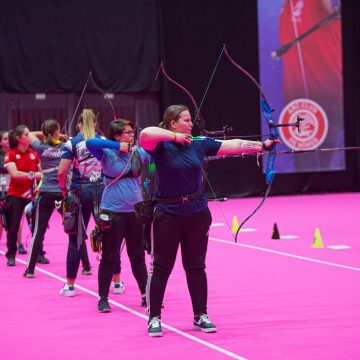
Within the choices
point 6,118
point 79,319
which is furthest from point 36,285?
point 6,118

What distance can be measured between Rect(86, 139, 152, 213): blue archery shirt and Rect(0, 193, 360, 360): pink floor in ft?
2.50

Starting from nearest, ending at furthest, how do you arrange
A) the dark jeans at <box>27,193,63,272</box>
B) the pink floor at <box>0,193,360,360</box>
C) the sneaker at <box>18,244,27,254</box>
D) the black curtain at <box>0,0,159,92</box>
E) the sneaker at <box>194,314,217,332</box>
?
the pink floor at <box>0,193,360,360</box>
the sneaker at <box>194,314,217,332</box>
the dark jeans at <box>27,193,63,272</box>
the sneaker at <box>18,244,27,254</box>
the black curtain at <box>0,0,159,92</box>

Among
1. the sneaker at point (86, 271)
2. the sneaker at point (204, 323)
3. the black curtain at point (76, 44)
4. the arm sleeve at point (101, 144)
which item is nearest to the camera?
the sneaker at point (204, 323)

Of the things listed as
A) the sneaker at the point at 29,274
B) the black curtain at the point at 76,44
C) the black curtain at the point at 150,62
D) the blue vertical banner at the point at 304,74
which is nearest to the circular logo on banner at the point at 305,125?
the blue vertical banner at the point at 304,74

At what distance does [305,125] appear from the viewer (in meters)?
17.0

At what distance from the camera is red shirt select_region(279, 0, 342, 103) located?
54.9 ft

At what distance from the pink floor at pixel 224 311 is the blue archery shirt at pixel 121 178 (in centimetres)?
76

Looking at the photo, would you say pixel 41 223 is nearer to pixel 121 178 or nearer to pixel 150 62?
pixel 121 178

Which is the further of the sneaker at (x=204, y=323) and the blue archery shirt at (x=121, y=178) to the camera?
the blue archery shirt at (x=121, y=178)

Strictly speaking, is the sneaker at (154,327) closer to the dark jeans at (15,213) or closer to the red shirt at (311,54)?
the dark jeans at (15,213)

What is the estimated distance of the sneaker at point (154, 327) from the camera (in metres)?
4.86

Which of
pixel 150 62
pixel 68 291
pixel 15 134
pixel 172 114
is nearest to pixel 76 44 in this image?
pixel 150 62

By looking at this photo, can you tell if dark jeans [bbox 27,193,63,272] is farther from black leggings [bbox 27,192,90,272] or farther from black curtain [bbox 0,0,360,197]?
black curtain [bbox 0,0,360,197]

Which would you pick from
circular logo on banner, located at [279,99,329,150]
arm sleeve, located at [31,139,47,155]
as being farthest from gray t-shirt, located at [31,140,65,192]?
circular logo on banner, located at [279,99,329,150]
